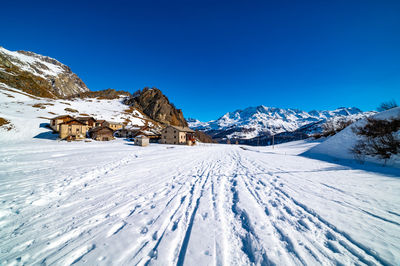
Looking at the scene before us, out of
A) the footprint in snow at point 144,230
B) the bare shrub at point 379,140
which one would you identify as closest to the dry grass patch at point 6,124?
the footprint in snow at point 144,230

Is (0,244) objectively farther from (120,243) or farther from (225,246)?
(225,246)

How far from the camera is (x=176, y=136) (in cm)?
4856

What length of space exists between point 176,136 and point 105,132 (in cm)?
2309

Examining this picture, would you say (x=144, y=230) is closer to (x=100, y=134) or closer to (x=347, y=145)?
(x=347, y=145)

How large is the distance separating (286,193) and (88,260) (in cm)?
675

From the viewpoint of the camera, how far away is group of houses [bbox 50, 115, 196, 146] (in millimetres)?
36938

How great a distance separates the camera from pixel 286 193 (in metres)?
5.84

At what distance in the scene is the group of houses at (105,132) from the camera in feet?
121

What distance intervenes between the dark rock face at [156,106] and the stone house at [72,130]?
225ft

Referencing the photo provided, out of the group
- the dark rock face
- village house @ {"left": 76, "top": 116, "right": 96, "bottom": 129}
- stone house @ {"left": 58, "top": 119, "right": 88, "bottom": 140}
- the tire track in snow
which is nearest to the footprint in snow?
the tire track in snow

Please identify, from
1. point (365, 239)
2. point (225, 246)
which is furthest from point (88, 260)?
point (365, 239)

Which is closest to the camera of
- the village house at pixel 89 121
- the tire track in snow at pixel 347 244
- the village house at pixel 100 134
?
the tire track in snow at pixel 347 244

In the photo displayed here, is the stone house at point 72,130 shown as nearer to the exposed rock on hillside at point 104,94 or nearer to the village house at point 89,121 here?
the village house at point 89,121

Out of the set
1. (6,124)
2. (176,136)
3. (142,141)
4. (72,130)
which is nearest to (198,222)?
(142,141)
